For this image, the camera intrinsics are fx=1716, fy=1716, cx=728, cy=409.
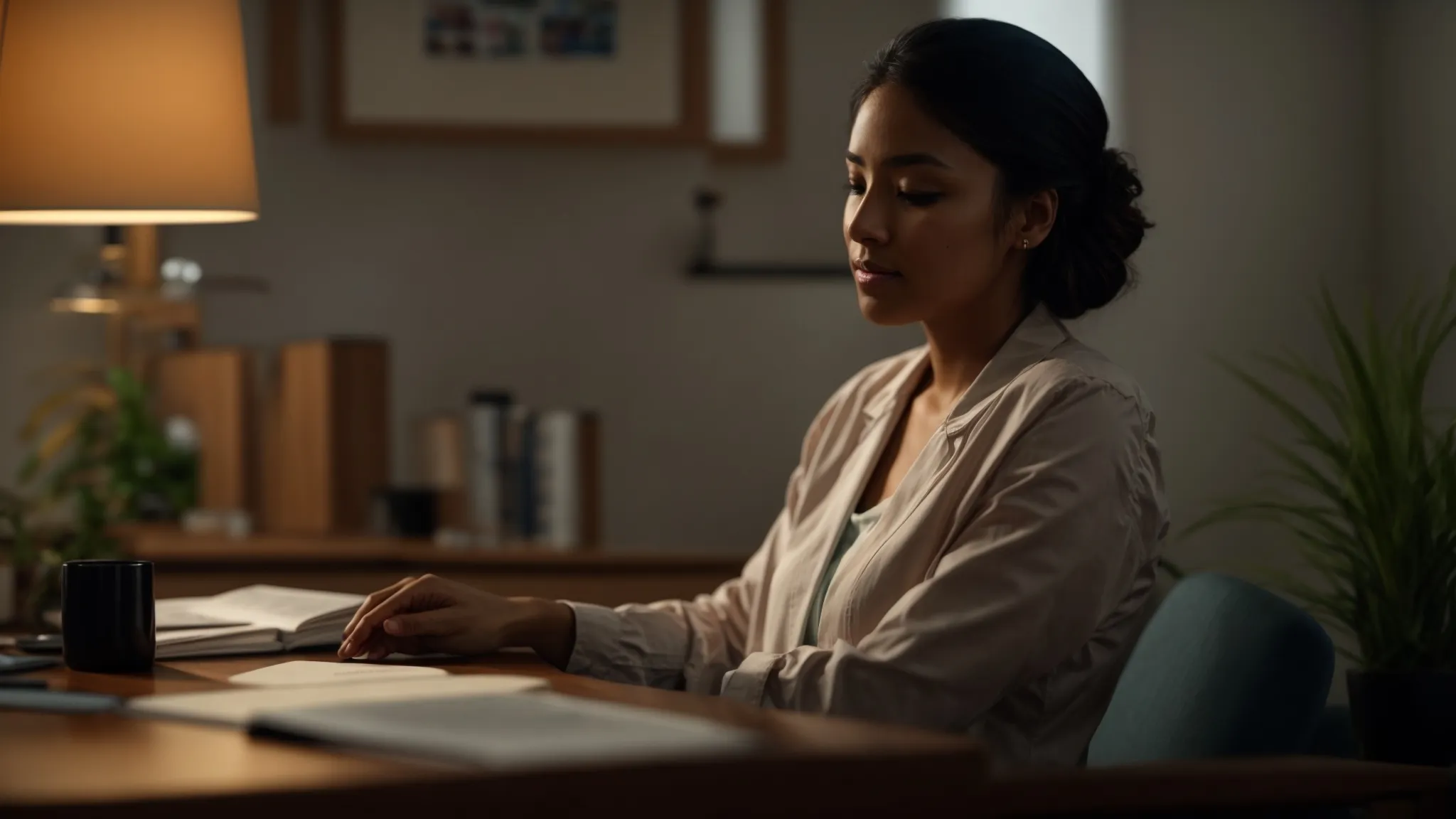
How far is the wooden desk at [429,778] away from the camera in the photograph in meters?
0.81

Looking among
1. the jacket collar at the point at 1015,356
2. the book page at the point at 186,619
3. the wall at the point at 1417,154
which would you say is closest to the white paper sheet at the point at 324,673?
the book page at the point at 186,619

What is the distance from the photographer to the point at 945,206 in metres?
1.72

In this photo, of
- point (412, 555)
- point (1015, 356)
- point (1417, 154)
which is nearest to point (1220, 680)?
point (1015, 356)

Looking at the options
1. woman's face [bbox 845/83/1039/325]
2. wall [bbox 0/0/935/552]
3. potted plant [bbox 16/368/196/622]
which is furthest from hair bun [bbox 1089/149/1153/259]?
potted plant [bbox 16/368/196/622]

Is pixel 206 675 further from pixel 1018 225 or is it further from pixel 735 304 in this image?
pixel 735 304

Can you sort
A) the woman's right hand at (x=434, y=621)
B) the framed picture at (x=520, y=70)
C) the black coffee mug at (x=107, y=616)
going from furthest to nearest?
the framed picture at (x=520, y=70)
the woman's right hand at (x=434, y=621)
the black coffee mug at (x=107, y=616)

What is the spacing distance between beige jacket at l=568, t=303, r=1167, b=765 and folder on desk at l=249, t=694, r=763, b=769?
0.45 m

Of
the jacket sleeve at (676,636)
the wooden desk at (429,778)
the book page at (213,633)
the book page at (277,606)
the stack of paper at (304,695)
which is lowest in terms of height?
the jacket sleeve at (676,636)

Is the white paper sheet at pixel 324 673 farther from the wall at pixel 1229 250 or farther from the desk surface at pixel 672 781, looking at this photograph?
the wall at pixel 1229 250

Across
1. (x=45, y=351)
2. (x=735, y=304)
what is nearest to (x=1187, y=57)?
(x=735, y=304)

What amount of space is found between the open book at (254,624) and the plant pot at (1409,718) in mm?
1122

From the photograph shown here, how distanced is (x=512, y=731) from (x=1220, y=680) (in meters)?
0.72

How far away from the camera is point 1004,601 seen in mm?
1456

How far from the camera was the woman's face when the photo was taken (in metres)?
1.72
